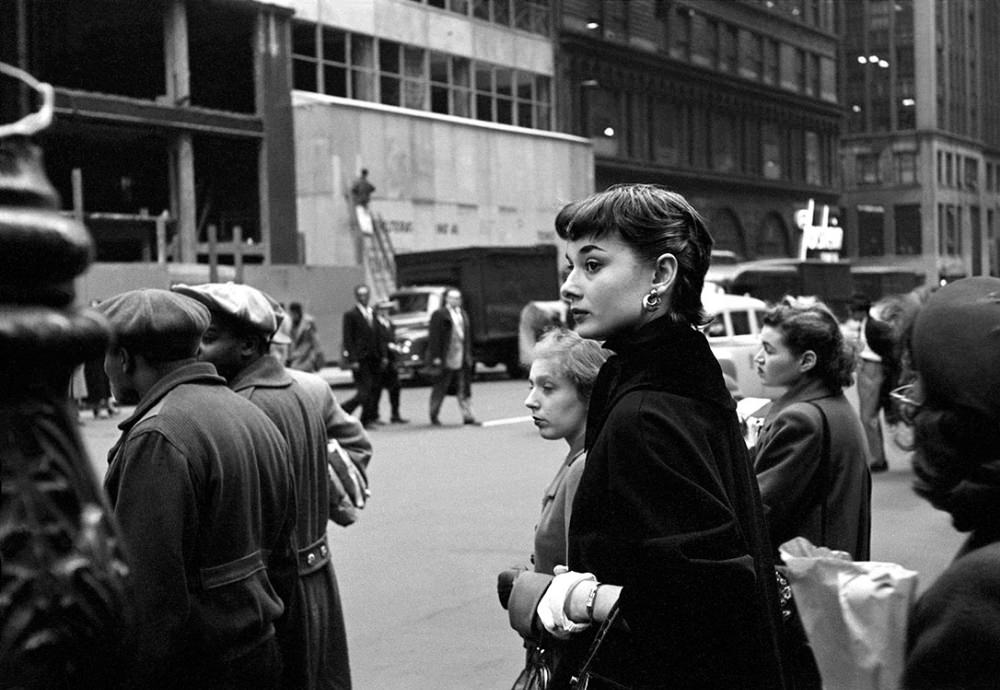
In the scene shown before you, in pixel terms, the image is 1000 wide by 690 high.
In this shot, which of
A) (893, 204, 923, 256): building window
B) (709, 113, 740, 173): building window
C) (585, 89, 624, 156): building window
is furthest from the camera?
(893, 204, 923, 256): building window

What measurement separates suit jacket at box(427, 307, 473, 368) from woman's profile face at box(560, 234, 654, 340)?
52.0ft

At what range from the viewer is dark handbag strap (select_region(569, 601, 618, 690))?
102 inches

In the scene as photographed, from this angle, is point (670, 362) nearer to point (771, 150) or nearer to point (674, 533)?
point (674, 533)

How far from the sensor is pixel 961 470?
188cm

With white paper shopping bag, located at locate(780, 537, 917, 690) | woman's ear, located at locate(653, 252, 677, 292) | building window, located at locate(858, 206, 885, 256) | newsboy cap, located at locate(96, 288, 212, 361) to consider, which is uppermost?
building window, located at locate(858, 206, 885, 256)

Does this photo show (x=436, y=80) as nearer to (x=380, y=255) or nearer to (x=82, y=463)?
(x=380, y=255)

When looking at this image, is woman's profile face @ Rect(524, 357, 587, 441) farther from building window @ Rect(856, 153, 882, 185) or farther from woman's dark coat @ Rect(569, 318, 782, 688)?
building window @ Rect(856, 153, 882, 185)

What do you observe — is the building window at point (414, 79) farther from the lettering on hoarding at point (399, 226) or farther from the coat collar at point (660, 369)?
the coat collar at point (660, 369)

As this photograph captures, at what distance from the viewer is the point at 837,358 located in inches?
186

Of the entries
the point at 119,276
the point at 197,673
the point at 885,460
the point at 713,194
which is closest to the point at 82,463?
the point at 197,673

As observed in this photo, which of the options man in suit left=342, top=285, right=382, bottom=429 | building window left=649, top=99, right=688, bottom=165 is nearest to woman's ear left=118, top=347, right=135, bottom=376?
man in suit left=342, top=285, right=382, bottom=429

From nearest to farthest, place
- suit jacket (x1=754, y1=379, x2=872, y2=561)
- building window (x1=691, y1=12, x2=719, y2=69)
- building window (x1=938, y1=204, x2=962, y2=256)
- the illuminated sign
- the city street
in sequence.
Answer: suit jacket (x1=754, y1=379, x2=872, y2=561) → the city street → the illuminated sign → building window (x1=691, y1=12, x2=719, y2=69) → building window (x1=938, y1=204, x2=962, y2=256)

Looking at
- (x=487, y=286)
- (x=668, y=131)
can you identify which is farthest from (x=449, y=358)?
(x=668, y=131)

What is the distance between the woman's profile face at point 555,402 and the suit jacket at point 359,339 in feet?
46.0
